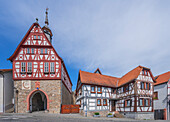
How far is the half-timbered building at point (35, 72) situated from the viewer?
60.4 feet

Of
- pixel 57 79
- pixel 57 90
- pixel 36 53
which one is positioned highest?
pixel 36 53

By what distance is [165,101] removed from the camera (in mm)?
21406

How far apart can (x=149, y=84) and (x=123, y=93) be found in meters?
4.68

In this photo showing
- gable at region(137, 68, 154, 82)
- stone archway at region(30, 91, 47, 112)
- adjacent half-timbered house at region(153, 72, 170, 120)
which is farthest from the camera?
stone archway at region(30, 91, 47, 112)

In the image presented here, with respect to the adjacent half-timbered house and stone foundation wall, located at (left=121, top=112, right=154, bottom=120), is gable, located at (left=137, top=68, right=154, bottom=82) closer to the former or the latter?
the adjacent half-timbered house

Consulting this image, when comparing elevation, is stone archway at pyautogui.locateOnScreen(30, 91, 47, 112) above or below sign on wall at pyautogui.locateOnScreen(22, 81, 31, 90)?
below

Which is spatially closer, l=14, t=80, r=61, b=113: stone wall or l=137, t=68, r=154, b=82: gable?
l=14, t=80, r=61, b=113: stone wall

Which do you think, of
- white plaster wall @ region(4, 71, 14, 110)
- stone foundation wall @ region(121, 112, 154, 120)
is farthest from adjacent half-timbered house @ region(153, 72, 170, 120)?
white plaster wall @ region(4, 71, 14, 110)

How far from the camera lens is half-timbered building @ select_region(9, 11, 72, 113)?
60.4 feet

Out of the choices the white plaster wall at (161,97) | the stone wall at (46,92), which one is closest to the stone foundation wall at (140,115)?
the white plaster wall at (161,97)

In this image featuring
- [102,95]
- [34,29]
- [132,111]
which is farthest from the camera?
[102,95]

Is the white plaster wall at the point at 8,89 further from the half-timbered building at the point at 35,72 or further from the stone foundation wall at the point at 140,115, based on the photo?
the stone foundation wall at the point at 140,115

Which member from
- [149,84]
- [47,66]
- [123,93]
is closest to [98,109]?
[123,93]

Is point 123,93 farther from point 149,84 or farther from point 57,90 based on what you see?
point 57,90
